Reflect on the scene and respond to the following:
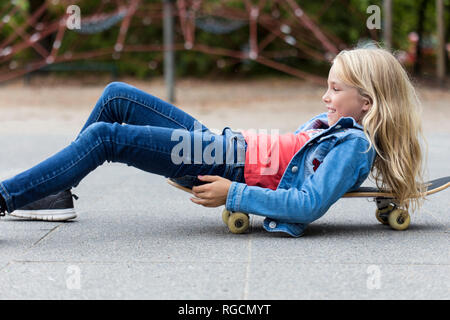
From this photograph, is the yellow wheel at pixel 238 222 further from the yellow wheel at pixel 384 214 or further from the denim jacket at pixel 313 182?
the yellow wheel at pixel 384 214

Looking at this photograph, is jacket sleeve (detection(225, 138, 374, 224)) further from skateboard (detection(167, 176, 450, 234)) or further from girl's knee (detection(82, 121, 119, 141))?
girl's knee (detection(82, 121, 119, 141))

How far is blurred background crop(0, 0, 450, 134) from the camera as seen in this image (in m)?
11.6

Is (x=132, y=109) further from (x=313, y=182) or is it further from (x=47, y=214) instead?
(x=313, y=182)

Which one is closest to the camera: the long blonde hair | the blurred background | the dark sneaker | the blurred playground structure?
the long blonde hair

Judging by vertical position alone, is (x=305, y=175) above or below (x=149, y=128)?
below

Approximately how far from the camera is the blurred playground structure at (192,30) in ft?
38.7

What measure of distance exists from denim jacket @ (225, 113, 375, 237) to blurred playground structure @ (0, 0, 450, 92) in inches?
314

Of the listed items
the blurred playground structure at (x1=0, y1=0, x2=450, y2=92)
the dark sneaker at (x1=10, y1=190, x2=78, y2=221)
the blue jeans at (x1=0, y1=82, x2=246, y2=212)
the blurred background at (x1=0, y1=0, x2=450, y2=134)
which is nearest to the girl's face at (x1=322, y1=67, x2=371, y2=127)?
the blue jeans at (x1=0, y1=82, x2=246, y2=212)

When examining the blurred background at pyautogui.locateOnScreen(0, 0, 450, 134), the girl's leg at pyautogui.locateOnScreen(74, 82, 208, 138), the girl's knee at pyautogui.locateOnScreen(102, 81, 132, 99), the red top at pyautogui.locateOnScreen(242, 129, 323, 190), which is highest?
the blurred background at pyautogui.locateOnScreen(0, 0, 450, 134)

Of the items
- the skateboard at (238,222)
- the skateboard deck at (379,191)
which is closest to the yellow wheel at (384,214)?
the skateboard deck at (379,191)

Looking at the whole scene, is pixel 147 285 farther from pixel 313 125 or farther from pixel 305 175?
pixel 313 125

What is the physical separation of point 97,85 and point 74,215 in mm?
11895
